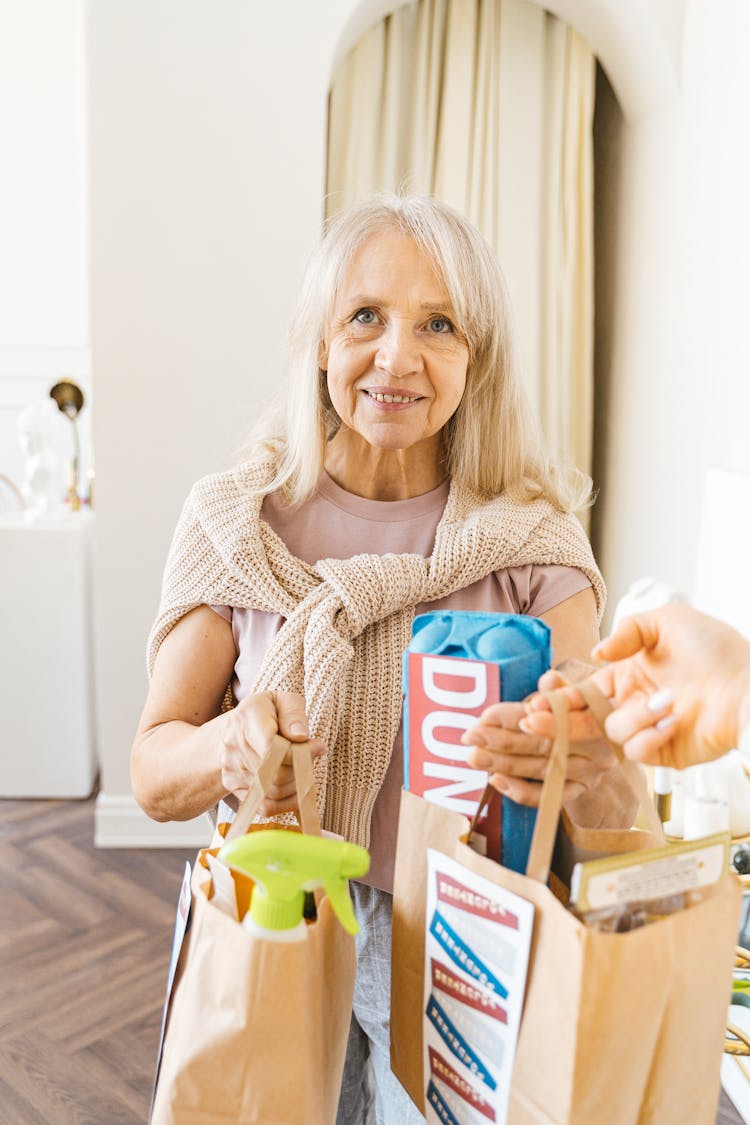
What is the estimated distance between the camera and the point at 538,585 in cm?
105

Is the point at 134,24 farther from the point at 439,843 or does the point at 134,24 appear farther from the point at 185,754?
the point at 439,843

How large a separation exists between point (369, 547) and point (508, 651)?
43cm

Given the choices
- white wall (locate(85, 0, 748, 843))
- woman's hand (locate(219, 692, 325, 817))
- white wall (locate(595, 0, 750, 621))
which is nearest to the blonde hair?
woman's hand (locate(219, 692, 325, 817))

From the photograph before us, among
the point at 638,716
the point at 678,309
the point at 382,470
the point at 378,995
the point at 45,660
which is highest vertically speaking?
the point at 678,309

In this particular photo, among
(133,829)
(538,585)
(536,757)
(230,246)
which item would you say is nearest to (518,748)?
(536,757)

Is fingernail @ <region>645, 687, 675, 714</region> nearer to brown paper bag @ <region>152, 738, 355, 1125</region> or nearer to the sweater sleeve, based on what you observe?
brown paper bag @ <region>152, 738, 355, 1125</region>

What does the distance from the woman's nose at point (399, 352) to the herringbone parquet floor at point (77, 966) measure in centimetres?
153

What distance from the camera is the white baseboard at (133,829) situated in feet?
9.05

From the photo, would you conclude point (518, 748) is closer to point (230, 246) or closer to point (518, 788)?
point (518, 788)

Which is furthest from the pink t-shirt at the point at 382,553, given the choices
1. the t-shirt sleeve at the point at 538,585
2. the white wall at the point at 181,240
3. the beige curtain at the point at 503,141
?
the beige curtain at the point at 503,141

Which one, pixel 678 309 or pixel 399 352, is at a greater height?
pixel 678 309

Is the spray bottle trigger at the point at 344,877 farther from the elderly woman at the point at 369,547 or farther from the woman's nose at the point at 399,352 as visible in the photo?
the woman's nose at the point at 399,352

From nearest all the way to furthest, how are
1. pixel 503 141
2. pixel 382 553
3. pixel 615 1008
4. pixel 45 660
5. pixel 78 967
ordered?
pixel 615 1008 < pixel 382 553 < pixel 78 967 < pixel 503 141 < pixel 45 660

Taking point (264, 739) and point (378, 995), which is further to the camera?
point (378, 995)
